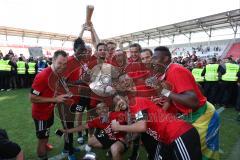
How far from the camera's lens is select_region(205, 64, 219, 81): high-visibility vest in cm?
1114

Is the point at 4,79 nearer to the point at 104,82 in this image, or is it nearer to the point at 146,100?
the point at 146,100

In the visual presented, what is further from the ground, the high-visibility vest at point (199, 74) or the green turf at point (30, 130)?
the high-visibility vest at point (199, 74)

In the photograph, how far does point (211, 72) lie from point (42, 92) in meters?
8.61

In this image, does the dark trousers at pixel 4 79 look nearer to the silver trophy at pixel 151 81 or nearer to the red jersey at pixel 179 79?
the red jersey at pixel 179 79

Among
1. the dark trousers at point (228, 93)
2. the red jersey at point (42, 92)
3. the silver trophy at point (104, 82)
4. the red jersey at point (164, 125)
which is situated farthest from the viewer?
the dark trousers at point (228, 93)

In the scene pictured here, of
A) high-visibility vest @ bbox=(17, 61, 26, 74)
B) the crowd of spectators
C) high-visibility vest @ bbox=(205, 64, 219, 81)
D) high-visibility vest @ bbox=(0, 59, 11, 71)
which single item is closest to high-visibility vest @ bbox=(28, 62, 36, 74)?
the crowd of spectators

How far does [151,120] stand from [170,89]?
380 mm

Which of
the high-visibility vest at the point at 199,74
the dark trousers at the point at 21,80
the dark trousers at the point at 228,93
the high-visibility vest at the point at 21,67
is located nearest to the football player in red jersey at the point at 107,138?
the dark trousers at the point at 228,93

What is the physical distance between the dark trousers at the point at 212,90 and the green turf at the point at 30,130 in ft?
4.10

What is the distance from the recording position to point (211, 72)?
36.9 feet

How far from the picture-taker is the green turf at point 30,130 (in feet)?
17.8

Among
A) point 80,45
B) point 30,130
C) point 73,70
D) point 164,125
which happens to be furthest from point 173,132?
point 30,130

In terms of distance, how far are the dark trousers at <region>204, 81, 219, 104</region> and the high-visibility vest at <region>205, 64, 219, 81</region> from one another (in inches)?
12.5

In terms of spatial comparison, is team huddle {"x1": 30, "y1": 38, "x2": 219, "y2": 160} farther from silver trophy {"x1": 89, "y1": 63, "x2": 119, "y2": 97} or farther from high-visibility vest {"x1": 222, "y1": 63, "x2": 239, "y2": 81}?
high-visibility vest {"x1": 222, "y1": 63, "x2": 239, "y2": 81}
